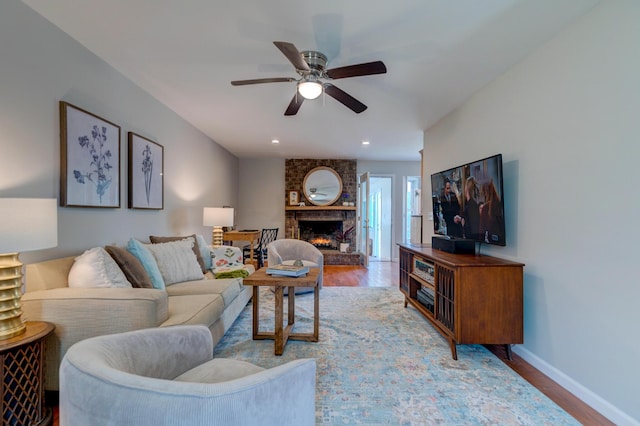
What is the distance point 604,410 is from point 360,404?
4.65ft

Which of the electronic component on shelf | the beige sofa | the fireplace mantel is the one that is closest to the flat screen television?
the electronic component on shelf

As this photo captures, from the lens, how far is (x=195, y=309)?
221 cm

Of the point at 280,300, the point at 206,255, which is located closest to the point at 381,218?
the point at 206,255

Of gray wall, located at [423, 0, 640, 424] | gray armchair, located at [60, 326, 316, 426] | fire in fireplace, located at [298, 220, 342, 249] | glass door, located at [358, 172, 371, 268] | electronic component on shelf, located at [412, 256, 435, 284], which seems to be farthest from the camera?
fire in fireplace, located at [298, 220, 342, 249]

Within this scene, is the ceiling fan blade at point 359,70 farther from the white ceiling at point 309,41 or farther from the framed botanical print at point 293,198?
the framed botanical print at point 293,198


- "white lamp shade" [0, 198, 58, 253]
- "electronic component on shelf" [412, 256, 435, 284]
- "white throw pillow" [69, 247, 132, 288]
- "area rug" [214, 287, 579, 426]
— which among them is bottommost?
"area rug" [214, 287, 579, 426]

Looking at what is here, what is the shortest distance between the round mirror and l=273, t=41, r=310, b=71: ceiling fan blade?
197 inches

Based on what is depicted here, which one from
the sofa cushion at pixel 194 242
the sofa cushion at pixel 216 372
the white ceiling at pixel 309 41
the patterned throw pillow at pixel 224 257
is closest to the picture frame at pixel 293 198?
the patterned throw pillow at pixel 224 257

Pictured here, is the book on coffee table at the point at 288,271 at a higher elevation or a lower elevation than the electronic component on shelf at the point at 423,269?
higher

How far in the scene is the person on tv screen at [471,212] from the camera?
281 cm

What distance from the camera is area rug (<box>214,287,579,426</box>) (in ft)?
5.71

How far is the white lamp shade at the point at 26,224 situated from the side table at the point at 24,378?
44cm

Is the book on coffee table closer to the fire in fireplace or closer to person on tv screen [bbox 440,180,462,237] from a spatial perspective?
person on tv screen [bbox 440,180,462,237]

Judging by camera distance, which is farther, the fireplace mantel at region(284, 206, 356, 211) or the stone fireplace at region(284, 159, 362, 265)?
the stone fireplace at region(284, 159, 362, 265)
